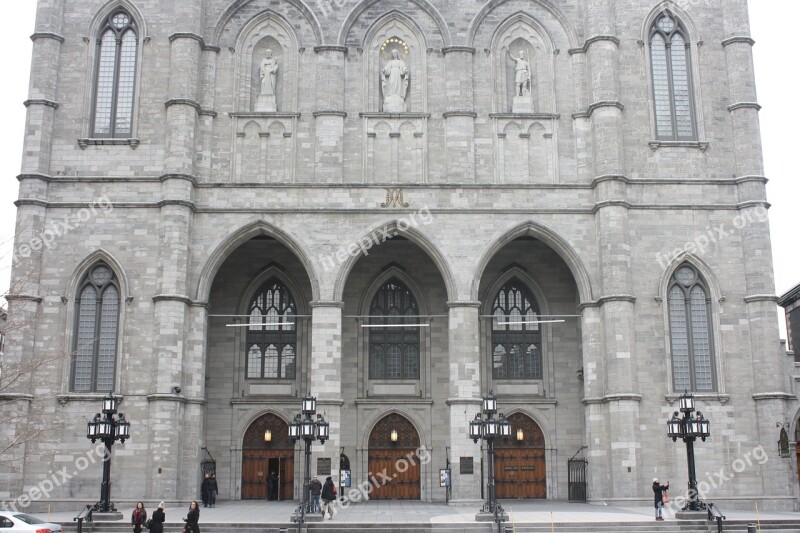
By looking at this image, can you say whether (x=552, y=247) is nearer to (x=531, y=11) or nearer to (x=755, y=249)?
(x=755, y=249)

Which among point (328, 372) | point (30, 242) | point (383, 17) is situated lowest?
point (328, 372)

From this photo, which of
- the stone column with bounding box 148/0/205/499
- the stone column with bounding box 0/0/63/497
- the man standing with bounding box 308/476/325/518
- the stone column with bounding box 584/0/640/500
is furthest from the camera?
the stone column with bounding box 584/0/640/500

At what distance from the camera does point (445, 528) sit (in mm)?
26188

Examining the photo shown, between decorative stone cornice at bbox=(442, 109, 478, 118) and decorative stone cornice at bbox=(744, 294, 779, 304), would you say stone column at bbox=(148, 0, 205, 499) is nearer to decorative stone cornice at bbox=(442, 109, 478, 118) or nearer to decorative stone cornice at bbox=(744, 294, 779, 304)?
decorative stone cornice at bbox=(442, 109, 478, 118)

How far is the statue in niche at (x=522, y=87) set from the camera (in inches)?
1410

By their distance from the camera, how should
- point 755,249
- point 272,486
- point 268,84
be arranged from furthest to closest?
point 268,84, point 272,486, point 755,249

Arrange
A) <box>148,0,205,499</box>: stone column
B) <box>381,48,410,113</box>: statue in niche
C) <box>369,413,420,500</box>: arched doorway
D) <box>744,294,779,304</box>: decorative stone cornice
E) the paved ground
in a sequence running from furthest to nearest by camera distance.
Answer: <box>369,413,420,500</box>: arched doorway < <box>381,48,410,113</box>: statue in niche < <box>744,294,779,304</box>: decorative stone cornice < <box>148,0,205,499</box>: stone column < the paved ground

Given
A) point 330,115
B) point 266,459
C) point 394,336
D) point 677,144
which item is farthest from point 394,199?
point 266,459

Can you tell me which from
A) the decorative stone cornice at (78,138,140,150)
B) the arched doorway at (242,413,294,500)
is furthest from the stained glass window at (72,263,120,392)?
the arched doorway at (242,413,294,500)

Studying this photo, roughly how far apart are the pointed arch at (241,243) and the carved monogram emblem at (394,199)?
11.6 ft

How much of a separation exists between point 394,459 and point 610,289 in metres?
10.9

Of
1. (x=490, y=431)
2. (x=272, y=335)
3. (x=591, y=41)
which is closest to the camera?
(x=490, y=431)

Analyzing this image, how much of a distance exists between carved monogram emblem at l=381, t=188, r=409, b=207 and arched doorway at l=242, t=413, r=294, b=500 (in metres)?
9.83

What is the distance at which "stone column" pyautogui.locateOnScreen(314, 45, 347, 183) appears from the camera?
1362 inches
